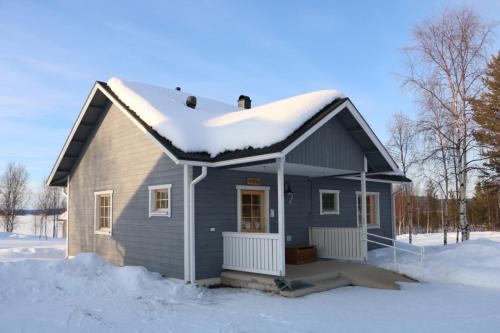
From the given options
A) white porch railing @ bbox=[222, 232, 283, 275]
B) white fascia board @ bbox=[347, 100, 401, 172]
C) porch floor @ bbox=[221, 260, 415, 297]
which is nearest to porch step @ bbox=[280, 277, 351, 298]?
porch floor @ bbox=[221, 260, 415, 297]

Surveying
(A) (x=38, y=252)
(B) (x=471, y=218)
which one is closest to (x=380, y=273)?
(A) (x=38, y=252)

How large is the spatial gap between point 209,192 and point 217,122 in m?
2.18

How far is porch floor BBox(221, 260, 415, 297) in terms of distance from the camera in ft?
28.0

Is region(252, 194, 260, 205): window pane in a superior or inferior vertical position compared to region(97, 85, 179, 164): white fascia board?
inferior

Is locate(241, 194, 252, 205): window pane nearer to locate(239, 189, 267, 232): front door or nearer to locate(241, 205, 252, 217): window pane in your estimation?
locate(239, 189, 267, 232): front door

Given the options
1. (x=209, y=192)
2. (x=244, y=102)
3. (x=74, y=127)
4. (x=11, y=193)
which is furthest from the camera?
(x=11, y=193)

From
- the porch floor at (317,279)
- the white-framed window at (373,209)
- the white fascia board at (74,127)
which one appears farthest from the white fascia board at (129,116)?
the white-framed window at (373,209)

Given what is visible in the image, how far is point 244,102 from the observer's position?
15766mm

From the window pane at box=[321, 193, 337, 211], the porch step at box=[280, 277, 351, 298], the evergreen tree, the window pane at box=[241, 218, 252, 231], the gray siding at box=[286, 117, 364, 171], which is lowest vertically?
the porch step at box=[280, 277, 351, 298]

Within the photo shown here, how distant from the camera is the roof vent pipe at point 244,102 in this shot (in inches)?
619

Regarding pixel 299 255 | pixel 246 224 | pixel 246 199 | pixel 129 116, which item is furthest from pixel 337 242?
pixel 129 116

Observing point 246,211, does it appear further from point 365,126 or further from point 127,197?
point 365,126

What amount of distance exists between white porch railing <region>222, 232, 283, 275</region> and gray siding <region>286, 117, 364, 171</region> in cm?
180

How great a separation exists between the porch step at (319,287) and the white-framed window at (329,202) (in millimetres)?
3750
